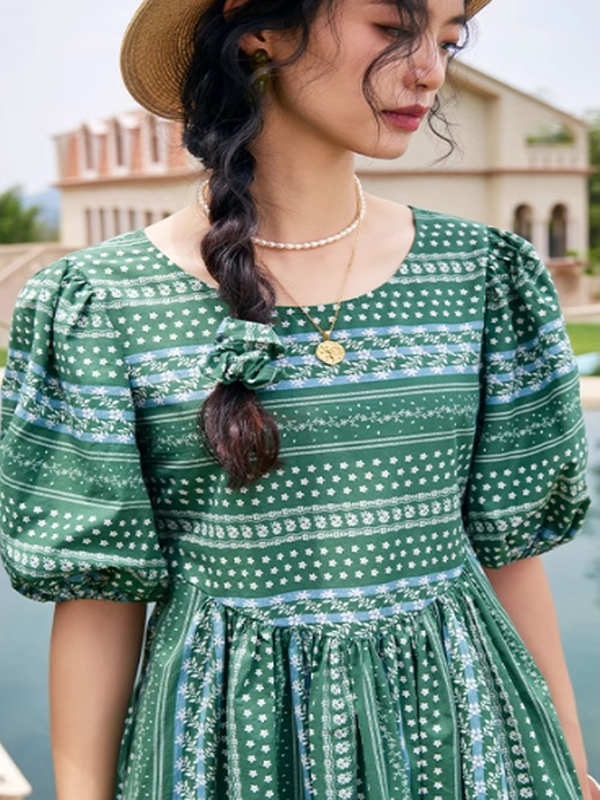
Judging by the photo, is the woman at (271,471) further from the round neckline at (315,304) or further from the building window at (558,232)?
the building window at (558,232)

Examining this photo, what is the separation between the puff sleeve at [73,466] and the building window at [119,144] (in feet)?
82.6

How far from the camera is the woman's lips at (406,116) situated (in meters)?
0.88

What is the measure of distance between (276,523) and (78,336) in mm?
210

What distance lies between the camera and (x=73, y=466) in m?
0.88

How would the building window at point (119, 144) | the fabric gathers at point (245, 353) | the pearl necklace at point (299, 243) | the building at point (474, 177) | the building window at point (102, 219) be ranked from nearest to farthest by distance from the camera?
1. the fabric gathers at point (245, 353)
2. the pearl necklace at point (299, 243)
3. the building at point (474, 177)
4. the building window at point (119, 144)
5. the building window at point (102, 219)

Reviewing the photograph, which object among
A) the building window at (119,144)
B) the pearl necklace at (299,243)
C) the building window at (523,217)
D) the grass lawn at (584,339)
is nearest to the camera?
the pearl necklace at (299,243)

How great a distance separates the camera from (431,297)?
955 mm

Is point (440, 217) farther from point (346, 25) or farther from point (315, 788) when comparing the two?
point (315, 788)

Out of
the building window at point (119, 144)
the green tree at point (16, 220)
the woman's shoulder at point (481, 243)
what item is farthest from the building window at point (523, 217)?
the woman's shoulder at point (481, 243)

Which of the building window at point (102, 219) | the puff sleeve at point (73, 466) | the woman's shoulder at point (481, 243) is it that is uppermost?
the building window at point (102, 219)

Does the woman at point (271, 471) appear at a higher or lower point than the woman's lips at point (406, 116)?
lower

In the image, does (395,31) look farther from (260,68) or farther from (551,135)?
(551,135)

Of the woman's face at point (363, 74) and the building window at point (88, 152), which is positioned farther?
the building window at point (88, 152)

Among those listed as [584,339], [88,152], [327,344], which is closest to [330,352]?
[327,344]
